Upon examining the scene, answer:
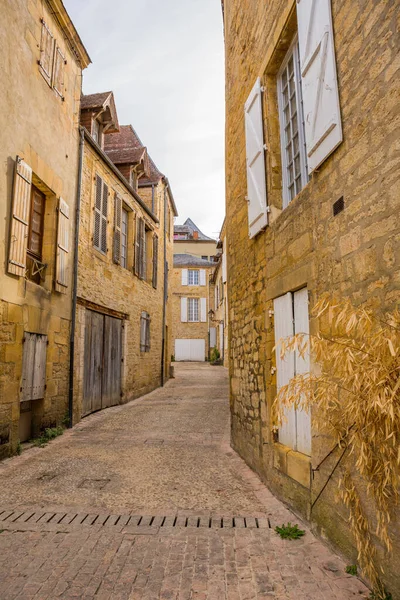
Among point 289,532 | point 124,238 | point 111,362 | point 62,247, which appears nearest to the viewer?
point 289,532

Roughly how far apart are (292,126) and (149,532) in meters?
3.77

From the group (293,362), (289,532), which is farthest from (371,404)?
(293,362)

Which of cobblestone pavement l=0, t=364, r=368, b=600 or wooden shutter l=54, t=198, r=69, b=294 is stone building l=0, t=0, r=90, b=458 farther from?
cobblestone pavement l=0, t=364, r=368, b=600

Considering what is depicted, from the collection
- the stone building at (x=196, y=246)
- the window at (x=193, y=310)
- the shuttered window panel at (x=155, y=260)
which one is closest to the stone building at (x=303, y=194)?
the shuttered window panel at (x=155, y=260)

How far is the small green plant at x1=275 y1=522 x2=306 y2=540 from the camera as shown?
2.94 m

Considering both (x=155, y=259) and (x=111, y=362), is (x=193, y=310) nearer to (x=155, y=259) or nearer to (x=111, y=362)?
(x=155, y=259)

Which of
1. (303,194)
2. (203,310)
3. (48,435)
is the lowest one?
(48,435)

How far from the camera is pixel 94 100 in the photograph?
8.81 metres

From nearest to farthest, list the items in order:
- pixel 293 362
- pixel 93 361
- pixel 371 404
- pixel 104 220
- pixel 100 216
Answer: pixel 371 404, pixel 293 362, pixel 93 361, pixel 100 216, pixel 104 220

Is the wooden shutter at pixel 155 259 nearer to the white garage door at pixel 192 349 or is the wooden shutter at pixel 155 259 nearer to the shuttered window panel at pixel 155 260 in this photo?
the shuttered window panel at pixel 155 260

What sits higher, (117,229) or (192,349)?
(117,229)

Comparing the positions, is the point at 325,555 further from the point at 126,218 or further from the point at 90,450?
the point at 126,218

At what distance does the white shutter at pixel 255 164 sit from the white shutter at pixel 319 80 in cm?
117

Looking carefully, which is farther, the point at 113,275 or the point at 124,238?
the point at 124,238
